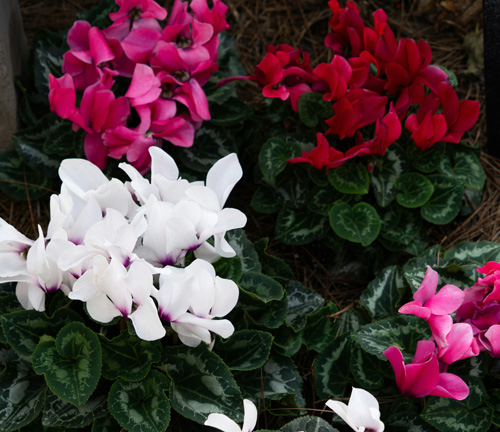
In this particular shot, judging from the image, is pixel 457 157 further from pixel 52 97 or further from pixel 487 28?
pixel 52 97

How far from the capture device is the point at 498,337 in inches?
56.1

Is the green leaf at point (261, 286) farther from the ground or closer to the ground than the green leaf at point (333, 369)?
farther from the ground

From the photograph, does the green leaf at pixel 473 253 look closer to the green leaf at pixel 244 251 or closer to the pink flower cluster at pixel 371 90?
the pink flower cluster at pixel 371 90

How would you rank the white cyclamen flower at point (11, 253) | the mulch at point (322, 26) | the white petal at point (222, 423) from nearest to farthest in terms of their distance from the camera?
the white petal at point (222, 423)
the white cyclamen flower at point (11, 253)
the mulch at point (322, 26)

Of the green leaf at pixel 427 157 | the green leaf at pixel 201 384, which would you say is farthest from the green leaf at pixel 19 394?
the green leaf at pixel 427 157

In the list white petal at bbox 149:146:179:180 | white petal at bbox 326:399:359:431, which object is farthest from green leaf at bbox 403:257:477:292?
white petal at bbox 149:146:179:180

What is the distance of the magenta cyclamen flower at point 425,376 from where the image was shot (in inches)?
53.1

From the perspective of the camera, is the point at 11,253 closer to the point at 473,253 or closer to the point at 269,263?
the point at 269,263

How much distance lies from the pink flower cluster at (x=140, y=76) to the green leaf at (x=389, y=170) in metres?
0.51

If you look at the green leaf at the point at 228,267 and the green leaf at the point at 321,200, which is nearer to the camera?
the green leaf at the point at 228,267

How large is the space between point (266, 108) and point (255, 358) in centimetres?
106

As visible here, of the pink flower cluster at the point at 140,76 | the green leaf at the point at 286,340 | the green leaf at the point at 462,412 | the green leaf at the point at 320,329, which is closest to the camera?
the green leaf at the point at 462,412

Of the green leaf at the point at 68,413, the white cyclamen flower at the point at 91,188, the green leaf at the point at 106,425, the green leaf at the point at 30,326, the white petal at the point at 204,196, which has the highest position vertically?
the white petal at the point at 204,196

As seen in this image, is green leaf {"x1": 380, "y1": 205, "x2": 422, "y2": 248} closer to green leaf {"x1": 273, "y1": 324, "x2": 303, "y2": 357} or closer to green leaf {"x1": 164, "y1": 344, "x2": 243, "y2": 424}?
green leaf {"x1": 273, "y1": 324, "x2": 303, "y2": 357}
